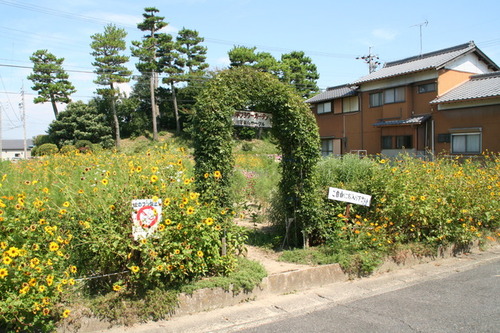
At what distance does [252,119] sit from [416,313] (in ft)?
10.9

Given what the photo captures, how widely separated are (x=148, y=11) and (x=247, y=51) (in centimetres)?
1087

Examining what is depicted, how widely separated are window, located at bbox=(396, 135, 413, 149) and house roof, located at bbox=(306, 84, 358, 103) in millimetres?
4981

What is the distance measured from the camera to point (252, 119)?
5.69m

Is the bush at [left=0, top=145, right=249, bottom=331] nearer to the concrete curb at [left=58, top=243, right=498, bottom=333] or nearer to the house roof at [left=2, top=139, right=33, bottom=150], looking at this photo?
the concrete curb at [left=58, top=243, right=498, bottom=333]

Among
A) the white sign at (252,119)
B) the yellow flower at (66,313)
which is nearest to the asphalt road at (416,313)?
the yellow flower at (66,313)

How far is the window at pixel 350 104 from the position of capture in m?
26.2

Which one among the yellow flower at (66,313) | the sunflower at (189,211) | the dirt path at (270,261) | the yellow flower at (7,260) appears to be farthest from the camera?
the dirt path at (270,261)

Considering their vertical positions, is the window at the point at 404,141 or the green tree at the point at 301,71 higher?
the green tree at the point at 301,71

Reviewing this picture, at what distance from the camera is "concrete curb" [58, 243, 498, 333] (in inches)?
142

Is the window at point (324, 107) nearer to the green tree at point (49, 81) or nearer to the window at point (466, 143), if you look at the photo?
the window at point (466, 143)

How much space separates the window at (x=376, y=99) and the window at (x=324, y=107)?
3894 mm

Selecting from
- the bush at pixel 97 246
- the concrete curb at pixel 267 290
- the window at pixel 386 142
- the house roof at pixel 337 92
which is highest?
the house roof at pixel 337 92

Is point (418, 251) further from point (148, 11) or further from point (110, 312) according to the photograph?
point (148, 11)

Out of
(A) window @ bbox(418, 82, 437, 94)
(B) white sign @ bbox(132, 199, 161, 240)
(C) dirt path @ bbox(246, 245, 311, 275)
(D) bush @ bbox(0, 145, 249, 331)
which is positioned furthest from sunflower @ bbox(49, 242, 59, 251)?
(A) window @ bbox(418, 82, 437, 94)
